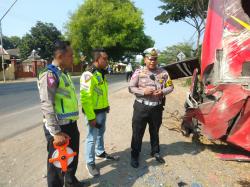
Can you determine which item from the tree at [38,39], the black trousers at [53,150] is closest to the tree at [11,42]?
the tree at [38,39]

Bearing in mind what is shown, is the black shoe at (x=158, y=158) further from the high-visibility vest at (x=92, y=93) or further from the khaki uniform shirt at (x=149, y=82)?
the high-visibility vest at (x=92, y=93)

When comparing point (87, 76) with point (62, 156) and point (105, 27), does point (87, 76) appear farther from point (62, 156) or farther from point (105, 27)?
point (105, 27)

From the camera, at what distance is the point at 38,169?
451 cm

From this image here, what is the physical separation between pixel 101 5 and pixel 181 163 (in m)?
45.9

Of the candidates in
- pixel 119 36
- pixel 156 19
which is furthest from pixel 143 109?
pixel 119 36

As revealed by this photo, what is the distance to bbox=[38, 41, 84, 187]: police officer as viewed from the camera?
3143 mm

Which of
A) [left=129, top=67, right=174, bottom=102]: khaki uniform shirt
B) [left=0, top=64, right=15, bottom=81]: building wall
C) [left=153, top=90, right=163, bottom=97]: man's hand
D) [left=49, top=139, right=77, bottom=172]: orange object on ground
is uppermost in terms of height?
[left=129, top=67, right=174, bottom=102]: khaki uniform shirt

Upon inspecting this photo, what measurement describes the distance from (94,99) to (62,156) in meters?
1.08

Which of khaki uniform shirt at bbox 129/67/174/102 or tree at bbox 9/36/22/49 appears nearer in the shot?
khaki uniform shirt at bbox 129/67/174/102

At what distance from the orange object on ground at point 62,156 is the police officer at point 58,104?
52mm

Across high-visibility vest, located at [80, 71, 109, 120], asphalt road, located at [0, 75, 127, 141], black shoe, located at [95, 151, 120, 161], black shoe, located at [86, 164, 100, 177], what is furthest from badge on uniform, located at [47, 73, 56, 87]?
asphalt road, located at [0, 75, 127, 141]

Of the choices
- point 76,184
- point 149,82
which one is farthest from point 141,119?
point 76,184

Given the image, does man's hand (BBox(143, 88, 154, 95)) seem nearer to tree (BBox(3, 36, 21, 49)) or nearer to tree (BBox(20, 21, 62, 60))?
tree (BBox(20, 21, 62, 60))

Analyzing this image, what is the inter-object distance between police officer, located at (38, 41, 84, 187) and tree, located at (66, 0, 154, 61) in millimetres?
42682
